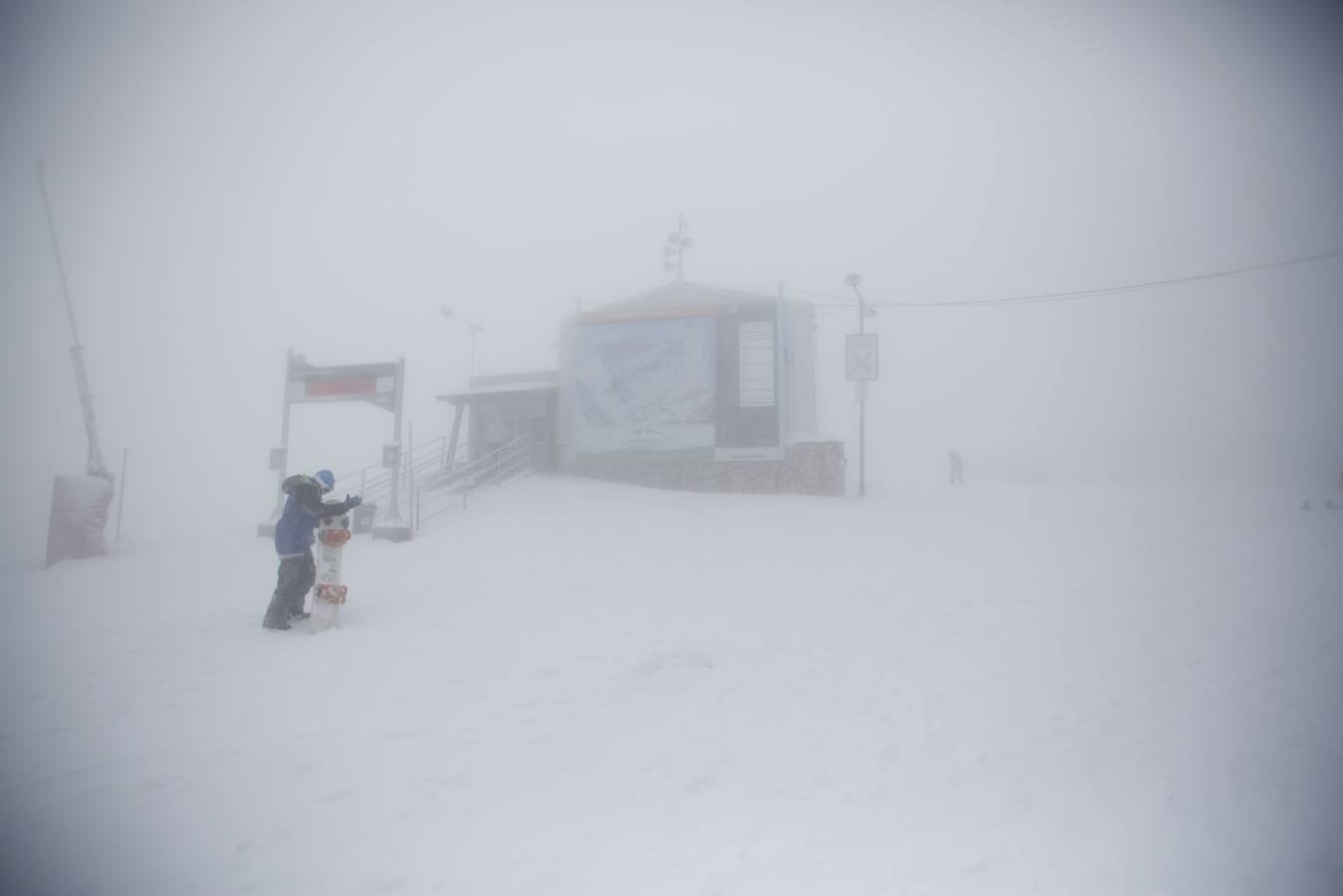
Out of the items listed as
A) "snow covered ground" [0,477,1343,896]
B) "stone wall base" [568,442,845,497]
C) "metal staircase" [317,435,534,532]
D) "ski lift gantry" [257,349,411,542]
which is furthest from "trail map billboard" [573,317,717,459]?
"snow covered ground" [0,477,1343,896]

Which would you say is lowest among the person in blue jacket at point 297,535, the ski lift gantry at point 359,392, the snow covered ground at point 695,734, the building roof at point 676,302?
the snow covered ground at point 695,734

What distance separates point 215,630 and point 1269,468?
50.7m

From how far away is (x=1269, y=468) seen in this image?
3750 cm

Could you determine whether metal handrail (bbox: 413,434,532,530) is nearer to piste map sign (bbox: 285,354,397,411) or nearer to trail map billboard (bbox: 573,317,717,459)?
trail map billboard (bbox: 573,317,717,459)

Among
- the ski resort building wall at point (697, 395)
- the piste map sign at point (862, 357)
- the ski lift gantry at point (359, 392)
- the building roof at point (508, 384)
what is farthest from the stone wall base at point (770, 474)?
the ski lift gantry at point (359, 392)

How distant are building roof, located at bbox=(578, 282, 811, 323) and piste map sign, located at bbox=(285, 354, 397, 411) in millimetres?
7155

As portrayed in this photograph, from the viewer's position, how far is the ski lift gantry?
1382 centimetres

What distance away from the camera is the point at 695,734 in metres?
5.12

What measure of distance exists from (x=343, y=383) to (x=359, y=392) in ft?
1.67

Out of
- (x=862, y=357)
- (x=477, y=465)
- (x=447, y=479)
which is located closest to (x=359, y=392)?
(x=447, y=479)

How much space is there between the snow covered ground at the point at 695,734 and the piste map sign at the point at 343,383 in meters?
5.40

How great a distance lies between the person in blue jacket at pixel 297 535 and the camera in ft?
25.2

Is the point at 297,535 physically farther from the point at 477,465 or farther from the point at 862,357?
the point at 862,357

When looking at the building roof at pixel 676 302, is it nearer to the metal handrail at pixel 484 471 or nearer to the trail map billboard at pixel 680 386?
the trail map billboard at pixel 680 386
